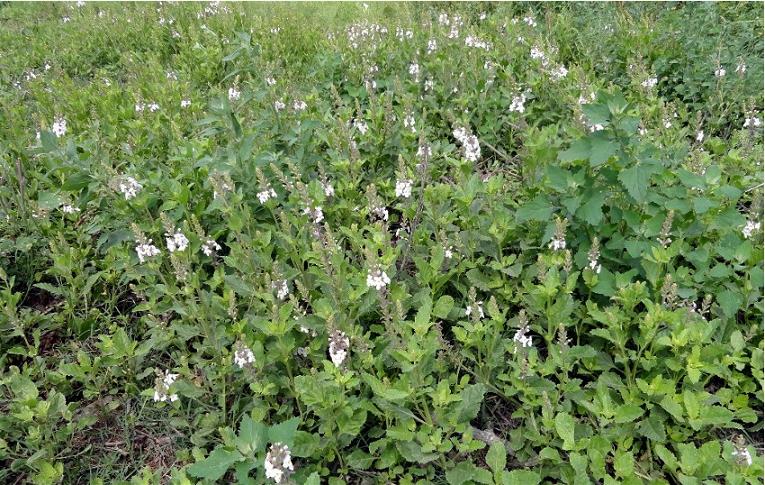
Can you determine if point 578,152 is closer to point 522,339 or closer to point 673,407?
point 522,339

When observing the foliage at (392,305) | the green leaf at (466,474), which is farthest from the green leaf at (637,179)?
the green leaf at (466,474)

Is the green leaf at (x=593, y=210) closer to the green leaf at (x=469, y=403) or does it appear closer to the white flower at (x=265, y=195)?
the green leaf at (x=469, y=403)

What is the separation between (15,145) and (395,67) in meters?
3.34

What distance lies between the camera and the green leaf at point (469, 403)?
2357 mm

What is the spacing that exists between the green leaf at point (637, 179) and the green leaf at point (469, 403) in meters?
A: 1.11

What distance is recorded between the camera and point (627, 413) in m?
2.30

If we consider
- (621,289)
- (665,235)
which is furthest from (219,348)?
(665,235)

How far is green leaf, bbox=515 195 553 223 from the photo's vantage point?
287 cm

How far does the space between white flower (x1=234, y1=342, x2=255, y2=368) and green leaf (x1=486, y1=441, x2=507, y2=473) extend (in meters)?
1.07

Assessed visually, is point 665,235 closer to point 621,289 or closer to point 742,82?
point 621,289

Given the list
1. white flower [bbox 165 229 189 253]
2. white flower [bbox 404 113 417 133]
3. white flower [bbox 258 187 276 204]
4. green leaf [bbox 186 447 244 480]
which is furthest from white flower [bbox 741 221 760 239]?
white flower [bbox 165 229 189 253]

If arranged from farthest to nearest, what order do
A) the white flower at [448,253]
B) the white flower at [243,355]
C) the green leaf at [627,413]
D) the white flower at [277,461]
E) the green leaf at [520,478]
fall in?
the white flower at [448,253] → the white flower at [243,355] → the green leaf at [627,413] → the green leaf at [520,478] → the white flower at [277,461]

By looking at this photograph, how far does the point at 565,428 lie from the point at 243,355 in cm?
135

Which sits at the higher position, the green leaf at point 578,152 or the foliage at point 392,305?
the green leaf at point 578,152
